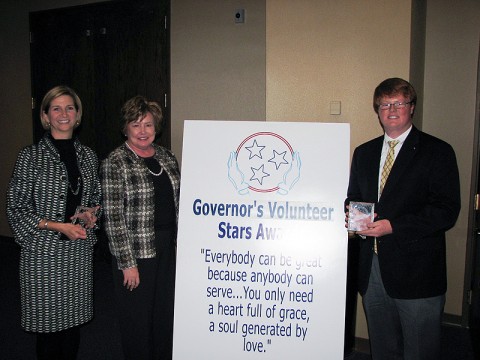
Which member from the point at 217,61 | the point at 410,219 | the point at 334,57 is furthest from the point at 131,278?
the point at 217,61

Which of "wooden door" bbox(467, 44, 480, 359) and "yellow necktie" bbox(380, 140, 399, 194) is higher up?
"yellow necktie" bbox(380, 140, 399, 194)

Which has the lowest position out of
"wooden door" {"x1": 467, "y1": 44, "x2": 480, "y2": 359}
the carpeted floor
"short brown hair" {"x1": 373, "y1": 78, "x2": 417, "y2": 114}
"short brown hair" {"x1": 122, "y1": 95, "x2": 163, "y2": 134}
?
the carpeted floor

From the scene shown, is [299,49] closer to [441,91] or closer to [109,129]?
[441,91]

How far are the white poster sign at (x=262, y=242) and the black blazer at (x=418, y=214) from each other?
20cm

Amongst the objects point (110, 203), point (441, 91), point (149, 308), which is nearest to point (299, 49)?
point (441, 91)

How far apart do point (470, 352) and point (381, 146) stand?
183cm

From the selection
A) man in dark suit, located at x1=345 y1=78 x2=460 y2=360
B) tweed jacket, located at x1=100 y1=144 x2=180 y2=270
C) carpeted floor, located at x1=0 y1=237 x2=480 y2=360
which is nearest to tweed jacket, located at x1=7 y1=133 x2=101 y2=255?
tweed jacket, located at x1=100 y1=144 x2=180 y2=270

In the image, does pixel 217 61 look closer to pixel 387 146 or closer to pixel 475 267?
pixel 387 146

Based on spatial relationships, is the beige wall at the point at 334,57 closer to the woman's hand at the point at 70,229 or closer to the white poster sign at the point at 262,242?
the white poster sign at the point at 262,242

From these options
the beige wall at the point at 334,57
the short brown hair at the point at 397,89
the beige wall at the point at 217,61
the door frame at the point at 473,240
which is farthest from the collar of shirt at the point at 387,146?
the beige wall at the point at 217,61

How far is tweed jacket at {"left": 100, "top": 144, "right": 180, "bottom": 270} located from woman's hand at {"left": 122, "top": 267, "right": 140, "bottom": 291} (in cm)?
2

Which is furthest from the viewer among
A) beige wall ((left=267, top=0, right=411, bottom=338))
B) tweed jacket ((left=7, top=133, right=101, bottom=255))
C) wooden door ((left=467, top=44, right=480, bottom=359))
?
wooden door ((left=467, top=44, right=480, bottom=359))

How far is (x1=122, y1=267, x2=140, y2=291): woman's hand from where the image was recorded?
6.80 feet

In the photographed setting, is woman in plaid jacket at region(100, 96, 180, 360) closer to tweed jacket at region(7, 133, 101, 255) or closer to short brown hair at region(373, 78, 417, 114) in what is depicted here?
tweed jacket at region(7, 133, 101, 255)
